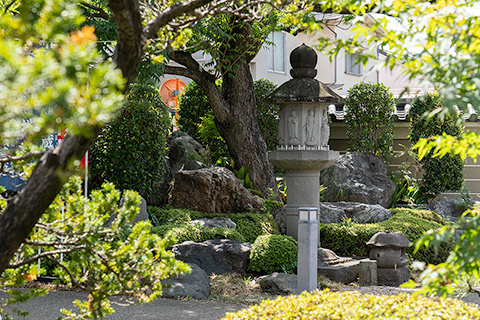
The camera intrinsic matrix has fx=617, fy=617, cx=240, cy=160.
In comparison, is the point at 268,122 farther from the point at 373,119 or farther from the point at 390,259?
the point at 390,259

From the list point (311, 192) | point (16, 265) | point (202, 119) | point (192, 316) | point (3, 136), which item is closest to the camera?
point (3, 136)

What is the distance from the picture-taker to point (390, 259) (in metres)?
8.78

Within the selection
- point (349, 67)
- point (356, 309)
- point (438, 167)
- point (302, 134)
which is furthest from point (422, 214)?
point (349, 67)

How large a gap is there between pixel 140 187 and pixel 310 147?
291cm

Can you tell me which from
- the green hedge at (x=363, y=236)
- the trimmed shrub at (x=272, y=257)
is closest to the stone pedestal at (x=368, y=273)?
the trimmed shrub at (x=272, y=257)

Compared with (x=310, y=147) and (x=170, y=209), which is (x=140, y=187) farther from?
(x=310, y=147)

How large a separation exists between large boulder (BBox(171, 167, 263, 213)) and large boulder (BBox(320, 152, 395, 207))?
9.00 feet

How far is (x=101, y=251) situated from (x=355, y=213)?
26.7 ft

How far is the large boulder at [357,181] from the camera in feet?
40.9

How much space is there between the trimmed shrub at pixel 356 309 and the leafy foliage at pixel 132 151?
5.85 metres

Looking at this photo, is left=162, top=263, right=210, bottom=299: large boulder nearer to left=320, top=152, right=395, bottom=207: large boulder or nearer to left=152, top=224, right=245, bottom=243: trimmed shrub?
left=152, top=224, right=245, bottom=243: trimmed shrub

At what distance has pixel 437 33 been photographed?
320 centimetres

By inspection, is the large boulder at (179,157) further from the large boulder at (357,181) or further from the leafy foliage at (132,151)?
Answer: the large boulder at (357,181)

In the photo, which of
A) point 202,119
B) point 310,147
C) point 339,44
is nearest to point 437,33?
point 339,44
